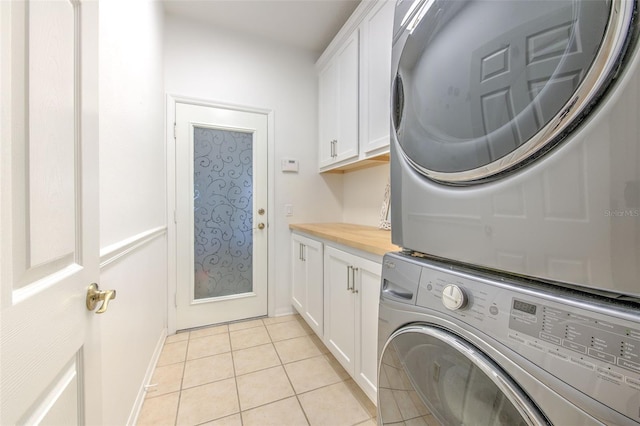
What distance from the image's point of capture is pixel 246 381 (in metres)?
1.55

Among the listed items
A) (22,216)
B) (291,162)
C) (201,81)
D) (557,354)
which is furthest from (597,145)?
(201,81)

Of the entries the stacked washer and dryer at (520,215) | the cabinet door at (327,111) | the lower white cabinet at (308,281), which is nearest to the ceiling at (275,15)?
the cabinet door at (327,111)

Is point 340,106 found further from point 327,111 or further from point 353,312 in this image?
point 353,312

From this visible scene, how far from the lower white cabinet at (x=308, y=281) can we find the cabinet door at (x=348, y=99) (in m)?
0.79

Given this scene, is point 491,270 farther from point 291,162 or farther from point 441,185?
point 291,162

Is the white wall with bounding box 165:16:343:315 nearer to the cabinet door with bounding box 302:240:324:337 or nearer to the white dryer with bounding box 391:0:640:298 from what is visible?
the cabinet door with bounding box 302:240:324:337

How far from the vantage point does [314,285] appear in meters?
1.92

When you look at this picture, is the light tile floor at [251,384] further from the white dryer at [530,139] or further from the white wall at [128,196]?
the white dryer at [530,139]

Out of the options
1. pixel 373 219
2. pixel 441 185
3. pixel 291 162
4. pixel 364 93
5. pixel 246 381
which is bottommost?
pixel 246 381

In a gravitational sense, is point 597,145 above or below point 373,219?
above

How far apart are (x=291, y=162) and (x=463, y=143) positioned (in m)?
2.05

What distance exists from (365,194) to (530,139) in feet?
6.22

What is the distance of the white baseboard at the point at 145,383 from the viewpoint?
1.24 m

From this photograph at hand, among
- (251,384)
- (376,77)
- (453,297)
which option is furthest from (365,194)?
(453,297)
